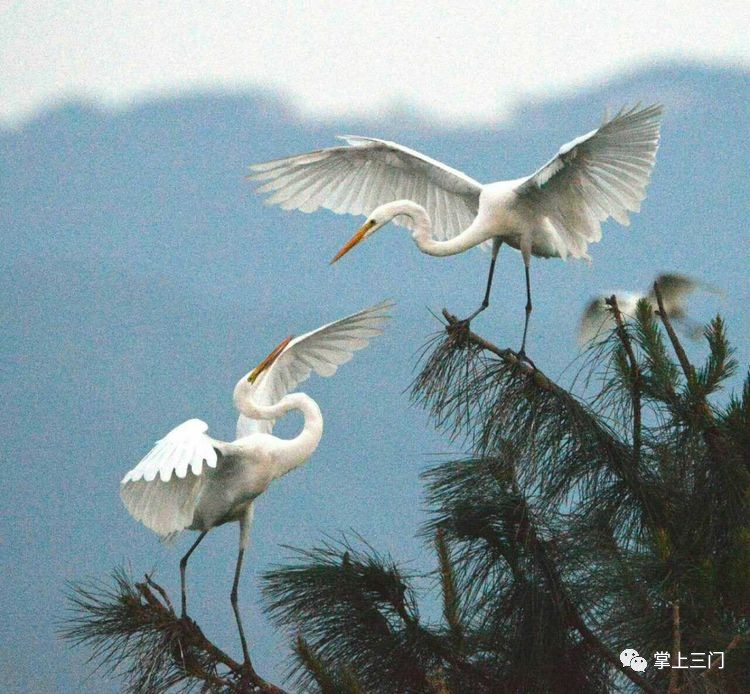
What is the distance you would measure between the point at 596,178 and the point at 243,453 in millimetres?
781

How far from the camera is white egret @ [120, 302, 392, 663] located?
1682mm

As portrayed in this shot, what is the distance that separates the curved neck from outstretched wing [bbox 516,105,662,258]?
541 mm

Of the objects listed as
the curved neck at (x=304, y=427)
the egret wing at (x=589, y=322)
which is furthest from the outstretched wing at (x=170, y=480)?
the egret wing at (x=589, y=322)

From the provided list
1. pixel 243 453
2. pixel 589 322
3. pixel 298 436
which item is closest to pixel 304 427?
pixel 298 436

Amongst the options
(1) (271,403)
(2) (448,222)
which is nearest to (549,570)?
(1) (271,403)

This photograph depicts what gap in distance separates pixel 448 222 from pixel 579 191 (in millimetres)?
438

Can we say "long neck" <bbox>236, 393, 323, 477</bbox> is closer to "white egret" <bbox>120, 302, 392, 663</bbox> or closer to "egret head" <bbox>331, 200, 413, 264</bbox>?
"white egret" <bbox>120, 302, 392, 663</bbox>

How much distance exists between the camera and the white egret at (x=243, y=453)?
66.2 inches

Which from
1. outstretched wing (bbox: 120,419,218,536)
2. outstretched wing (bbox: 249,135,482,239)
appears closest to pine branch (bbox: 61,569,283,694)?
outstretched wing (bbox: 120,419,218,536)

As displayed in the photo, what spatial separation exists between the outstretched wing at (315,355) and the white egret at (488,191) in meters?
0.22

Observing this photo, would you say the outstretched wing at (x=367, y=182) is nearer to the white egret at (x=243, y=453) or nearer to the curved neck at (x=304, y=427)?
the white egret at (x=243, y=453)

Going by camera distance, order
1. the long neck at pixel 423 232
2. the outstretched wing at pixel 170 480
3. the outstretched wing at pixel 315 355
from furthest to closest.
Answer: the outstretched wing at pixel 315 355 → the long neck at pixel 423 232 → the outstretched wing at pixel 170 480

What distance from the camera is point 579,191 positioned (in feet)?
6.86

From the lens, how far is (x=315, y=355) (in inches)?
92.7
